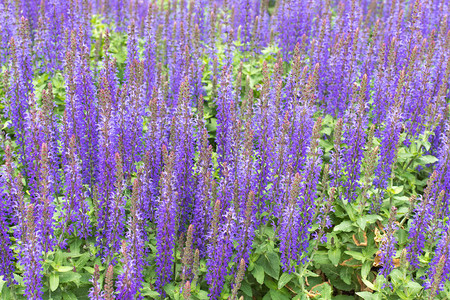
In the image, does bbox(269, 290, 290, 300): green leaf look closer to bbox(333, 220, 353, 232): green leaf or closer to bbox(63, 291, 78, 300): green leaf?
bbox(333, 220, 353, 232): green leaf

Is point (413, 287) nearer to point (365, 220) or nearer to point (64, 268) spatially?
point (365, 220)

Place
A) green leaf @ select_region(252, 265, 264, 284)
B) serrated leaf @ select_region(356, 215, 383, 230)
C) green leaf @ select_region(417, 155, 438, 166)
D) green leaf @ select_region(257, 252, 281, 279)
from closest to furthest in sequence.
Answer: green leaf @ select_region(252, 265, 264, 284)
green leaf @ select_region(257, 252, 281, 279)
serrated leaf @ select_region(356, 215, 383, 230)
green leaf @ select_region(417, 155, 438, 166)

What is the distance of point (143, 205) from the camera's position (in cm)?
544

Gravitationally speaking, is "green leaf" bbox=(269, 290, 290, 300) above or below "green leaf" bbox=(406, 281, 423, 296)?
below

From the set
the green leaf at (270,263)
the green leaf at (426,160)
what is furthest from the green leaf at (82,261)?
the green leaf at (426,160)

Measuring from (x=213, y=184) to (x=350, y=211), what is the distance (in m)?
1.96

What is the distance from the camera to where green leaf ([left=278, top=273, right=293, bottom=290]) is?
5.57 metres

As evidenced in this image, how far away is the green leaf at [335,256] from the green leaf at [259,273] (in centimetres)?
92

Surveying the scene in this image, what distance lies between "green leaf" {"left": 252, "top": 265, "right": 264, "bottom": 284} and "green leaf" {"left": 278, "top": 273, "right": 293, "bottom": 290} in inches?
8.5

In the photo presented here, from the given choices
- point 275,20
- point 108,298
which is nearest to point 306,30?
point 275,20

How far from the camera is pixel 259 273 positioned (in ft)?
18.4

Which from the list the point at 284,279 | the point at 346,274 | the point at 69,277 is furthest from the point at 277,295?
the point at 69,277

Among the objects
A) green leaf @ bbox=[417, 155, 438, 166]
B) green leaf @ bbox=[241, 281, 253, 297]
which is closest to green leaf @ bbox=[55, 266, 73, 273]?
green leaf @ bbox=[241, 281, 253, 297]

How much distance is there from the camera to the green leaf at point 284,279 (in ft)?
18.3
